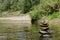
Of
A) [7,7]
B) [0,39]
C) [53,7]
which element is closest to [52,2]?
[53,7]

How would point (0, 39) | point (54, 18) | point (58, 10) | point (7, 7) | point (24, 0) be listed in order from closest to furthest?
1. point (0, 39)
2. point (54, 18)
3. point (58, 10)
4. point (24, 0)
5. point (7, 7)

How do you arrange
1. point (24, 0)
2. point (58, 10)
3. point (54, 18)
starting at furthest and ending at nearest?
point (24, 0)
point (58, 10)
point (54, 18)

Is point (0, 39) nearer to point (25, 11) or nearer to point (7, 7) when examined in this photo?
point (25, 11)

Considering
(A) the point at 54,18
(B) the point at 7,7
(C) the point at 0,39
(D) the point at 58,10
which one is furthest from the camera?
(B) the point at 7,7

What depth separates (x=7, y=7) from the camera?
277 feet

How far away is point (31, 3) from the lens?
57.5 meters

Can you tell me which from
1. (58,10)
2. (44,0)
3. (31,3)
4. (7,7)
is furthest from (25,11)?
(7,7)

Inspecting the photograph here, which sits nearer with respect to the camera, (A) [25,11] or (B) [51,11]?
(B) [51,11]

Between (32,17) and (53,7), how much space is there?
147 inches

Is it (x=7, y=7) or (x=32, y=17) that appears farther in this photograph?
(x=7, y=7)

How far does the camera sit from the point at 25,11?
5881cm

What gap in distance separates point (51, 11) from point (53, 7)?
37.9 inches

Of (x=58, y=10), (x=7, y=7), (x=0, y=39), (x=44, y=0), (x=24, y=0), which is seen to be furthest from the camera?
(x=7, y=7)

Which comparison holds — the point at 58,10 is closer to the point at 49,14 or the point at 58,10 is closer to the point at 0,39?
the point at 49,14
